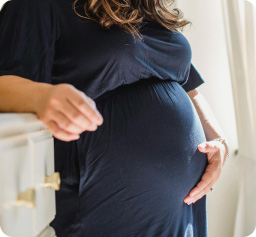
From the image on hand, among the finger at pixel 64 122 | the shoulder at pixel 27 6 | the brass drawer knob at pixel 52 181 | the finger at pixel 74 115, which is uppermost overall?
the shoulder at pixel 27 6

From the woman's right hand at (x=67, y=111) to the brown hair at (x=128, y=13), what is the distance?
0.35 m

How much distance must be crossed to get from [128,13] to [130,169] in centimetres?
45

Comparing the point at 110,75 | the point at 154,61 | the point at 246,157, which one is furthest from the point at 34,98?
the point at 246,157

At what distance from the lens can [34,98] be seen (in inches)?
18.1

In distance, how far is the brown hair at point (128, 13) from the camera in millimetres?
734

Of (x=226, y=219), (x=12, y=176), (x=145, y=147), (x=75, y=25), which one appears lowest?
(x=226, y=219)

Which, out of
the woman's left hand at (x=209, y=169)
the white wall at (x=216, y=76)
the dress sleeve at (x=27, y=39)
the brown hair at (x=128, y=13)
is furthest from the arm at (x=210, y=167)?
the white wall at (x=216, y=76)

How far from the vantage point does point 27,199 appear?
41cm

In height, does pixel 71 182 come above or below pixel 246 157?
above

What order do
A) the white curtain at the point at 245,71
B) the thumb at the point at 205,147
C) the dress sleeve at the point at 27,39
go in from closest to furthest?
the dress sleeve at the point at 27,39 < the thumb at the point at 205,147 < the white curtain at the point at 245,71

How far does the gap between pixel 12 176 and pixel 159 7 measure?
2.54 feet

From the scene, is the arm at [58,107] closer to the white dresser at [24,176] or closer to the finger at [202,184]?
the white dresser at [24,176]

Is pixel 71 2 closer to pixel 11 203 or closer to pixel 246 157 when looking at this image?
pixel 11 203

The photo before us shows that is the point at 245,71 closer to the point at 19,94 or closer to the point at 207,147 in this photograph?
the point at 207,147
